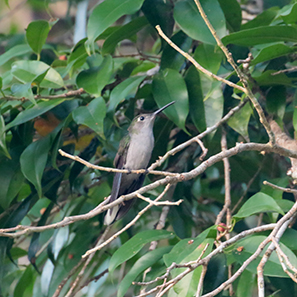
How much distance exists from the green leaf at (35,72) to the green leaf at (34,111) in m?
0.14

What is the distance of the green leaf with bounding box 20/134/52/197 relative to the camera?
2531mm

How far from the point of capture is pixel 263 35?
228 centimetres

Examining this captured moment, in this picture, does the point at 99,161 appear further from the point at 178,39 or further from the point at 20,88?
the point at 178,39

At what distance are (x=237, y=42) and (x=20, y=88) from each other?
56.0 inches

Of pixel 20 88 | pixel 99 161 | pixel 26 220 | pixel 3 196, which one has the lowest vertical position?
pixel 26 220

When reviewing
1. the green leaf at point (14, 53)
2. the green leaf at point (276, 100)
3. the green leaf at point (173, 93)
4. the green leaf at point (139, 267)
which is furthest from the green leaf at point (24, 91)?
the green leaf at point (276, 100)

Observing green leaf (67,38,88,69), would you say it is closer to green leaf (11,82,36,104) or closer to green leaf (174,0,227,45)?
green leaf (11,82,36,104)

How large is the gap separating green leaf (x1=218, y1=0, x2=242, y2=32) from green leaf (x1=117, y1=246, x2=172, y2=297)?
1579 mm

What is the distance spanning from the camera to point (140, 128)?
3.10m

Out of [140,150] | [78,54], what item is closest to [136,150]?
[140,150]

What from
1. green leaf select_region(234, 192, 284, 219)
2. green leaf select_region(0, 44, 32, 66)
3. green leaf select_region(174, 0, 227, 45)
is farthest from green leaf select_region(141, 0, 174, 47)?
green leaf select_region(234, 192, 284, 219)

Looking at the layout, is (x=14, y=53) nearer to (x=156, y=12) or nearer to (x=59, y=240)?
(x=156, y=12)

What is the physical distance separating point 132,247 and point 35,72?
1481 mm

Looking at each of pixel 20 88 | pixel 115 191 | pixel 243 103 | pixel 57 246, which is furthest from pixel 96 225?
pixel 243 103
